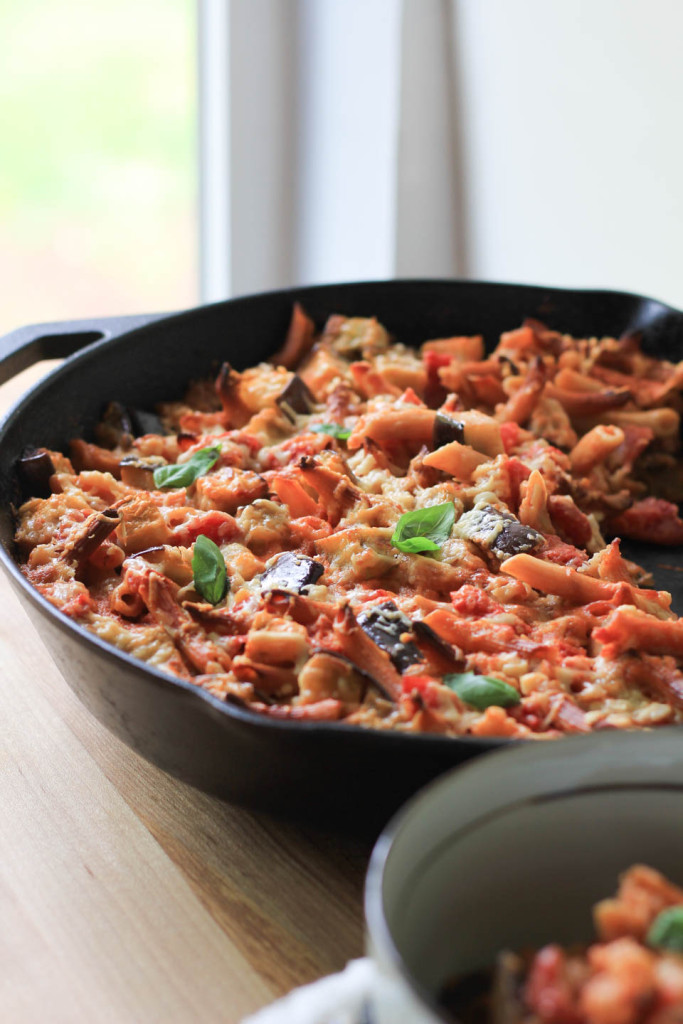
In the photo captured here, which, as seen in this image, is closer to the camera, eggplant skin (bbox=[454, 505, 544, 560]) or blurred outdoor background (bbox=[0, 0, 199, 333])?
eggplant skin (bbox=[454, 505, 544, 560])

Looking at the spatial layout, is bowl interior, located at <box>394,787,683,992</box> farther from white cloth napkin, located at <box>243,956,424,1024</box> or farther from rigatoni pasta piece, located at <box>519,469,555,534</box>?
rigatoni pasta piece, located at <box>519,469,555,534</box>

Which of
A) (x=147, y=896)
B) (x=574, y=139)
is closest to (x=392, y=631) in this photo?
(x=147, y=896)

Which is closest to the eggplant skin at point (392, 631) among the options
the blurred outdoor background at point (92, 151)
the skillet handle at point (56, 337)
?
the skillet handle at point (56, 337)

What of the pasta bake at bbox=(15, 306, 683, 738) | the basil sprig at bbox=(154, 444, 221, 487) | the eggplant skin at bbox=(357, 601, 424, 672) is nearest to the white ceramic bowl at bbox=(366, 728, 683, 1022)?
the pasta bake at bbox=(15, 306, 683, 738)

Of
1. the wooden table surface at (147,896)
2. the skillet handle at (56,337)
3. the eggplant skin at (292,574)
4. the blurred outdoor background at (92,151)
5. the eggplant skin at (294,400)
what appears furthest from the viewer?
the blurred outdoor background at (92,151)

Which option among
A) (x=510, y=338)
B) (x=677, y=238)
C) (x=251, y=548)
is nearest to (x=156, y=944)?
(x=251, y=548)

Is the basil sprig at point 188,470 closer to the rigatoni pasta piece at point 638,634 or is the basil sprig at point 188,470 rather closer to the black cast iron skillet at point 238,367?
the black cast iron skillet at point 238,367
